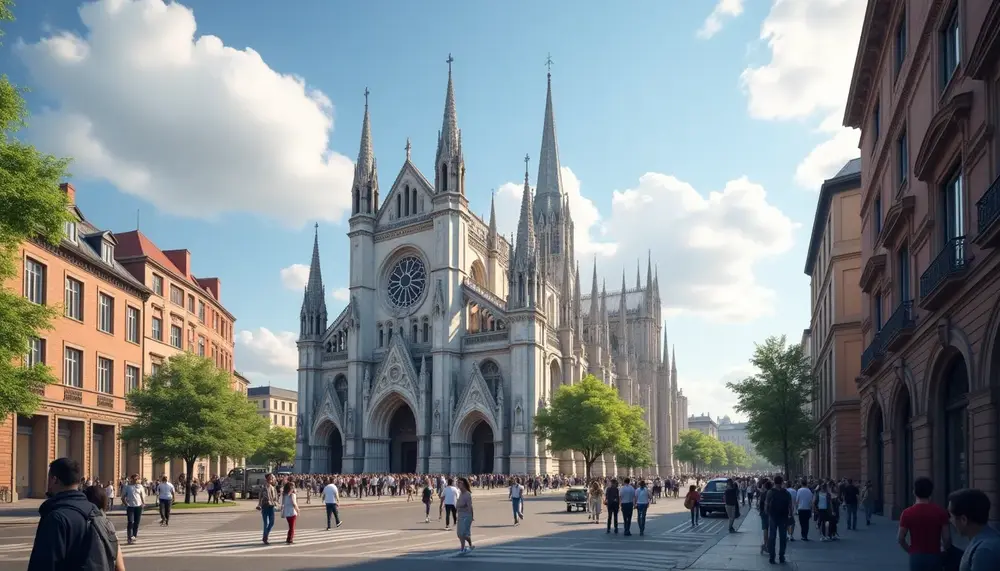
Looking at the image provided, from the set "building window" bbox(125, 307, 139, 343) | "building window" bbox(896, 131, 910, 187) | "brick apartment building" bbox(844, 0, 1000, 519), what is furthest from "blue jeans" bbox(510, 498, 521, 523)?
"building window" bbox(125, 307, 139, 343)

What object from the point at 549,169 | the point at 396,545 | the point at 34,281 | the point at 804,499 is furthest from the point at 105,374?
the point at 549,169

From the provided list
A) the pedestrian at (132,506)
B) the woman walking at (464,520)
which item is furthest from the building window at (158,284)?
the woman walking at (464,520)

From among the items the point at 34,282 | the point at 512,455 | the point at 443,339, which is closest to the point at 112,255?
the point at 34,282

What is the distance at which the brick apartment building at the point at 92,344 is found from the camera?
39312 mm

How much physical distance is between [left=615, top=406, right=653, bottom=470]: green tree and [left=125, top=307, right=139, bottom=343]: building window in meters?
34.0

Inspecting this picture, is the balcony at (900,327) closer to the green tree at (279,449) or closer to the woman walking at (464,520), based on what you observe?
the woman walking at (464,520)

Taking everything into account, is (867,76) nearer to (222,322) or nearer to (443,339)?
(443,339)

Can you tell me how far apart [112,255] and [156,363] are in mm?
7681

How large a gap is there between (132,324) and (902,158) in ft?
138

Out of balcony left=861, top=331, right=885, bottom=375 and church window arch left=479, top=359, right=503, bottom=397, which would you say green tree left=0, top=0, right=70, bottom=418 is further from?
church window arch left=479, top=359, right=503, bottom=397

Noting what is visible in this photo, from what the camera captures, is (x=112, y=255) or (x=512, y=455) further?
(x=512, y=455)

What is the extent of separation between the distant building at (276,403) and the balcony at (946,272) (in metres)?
116

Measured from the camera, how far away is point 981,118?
15555 mm

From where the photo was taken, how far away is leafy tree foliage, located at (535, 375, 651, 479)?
59.3m
